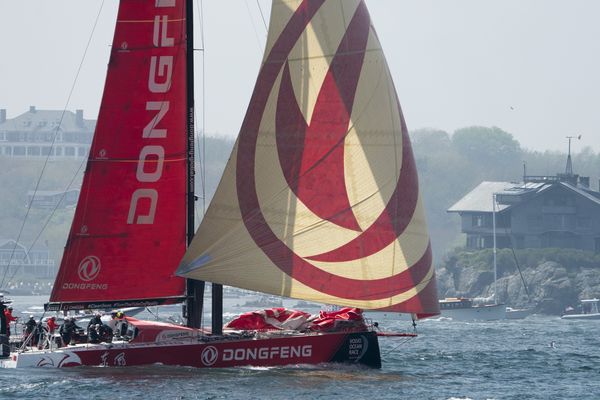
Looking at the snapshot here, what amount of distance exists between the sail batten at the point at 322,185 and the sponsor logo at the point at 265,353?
48.1 inches

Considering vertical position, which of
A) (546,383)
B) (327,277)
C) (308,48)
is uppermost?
(308,48)

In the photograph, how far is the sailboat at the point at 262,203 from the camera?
33.4 metres

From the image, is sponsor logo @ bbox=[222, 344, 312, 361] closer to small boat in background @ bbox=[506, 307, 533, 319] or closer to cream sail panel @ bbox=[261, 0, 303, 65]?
cream sail panel @ bbox=[261, 0, 303, 65]

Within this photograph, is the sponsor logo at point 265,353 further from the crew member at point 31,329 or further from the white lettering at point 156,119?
the white lettering at point 156,119

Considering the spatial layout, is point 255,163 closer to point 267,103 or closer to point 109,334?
point 267,103

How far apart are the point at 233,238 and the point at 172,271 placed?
1.95 m

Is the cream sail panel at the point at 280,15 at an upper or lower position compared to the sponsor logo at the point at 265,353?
upper

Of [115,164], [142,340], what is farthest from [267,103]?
[142,340]

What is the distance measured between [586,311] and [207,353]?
75067 millimetres

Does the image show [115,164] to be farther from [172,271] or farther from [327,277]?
[327,277]

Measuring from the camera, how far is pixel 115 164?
3459 cm

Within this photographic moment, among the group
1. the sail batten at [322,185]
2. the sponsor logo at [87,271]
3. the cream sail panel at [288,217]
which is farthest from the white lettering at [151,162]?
the cream sail panel at [288,217]

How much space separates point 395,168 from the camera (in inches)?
1326

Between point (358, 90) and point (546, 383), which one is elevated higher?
point (358, 90)
